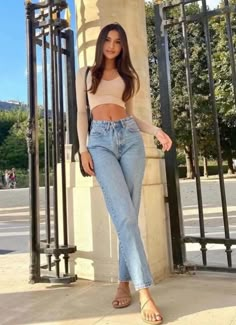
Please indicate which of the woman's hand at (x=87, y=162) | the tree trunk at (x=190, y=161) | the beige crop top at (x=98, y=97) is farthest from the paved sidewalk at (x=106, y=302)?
the tree trunk at (x=190, y=161)

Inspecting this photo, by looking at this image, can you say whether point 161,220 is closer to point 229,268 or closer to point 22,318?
point 229,268

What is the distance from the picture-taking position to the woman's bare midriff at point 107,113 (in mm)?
2680

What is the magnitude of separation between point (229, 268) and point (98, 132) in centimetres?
174

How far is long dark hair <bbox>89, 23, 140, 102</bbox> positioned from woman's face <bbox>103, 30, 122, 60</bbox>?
0.02 meters

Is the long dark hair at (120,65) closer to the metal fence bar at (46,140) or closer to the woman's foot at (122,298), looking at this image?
the metal fence bar at (46,140)

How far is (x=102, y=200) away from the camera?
11.1 ft

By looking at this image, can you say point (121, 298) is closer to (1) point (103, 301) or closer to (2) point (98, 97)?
(1) point (103, 301)

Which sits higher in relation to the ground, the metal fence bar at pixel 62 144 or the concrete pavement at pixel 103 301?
the metal fence bar at pixel 62 144

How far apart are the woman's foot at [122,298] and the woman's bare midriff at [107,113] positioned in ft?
3.68

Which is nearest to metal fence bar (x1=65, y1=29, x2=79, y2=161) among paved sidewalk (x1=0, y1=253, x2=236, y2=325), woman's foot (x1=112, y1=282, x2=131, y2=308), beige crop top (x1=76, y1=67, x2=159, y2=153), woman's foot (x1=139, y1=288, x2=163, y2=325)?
beige crop top (x1=76, y1=67, x2=159, y2=153)

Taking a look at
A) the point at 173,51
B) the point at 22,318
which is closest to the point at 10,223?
the point at 22,318

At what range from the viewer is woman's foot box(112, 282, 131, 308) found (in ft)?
8.93

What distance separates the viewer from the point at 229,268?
3.47 metres

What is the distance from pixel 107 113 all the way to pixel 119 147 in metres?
0.25
